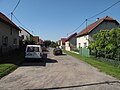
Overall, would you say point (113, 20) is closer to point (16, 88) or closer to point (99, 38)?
point (99, 38)

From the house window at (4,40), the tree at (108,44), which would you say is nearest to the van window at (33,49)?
the house window at (4,40)

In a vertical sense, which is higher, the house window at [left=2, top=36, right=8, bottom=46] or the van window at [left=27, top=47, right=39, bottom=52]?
the house window at [left=2, top=36, right=8, bottom=46]

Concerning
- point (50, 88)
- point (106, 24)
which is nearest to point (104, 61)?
point (50, 88)

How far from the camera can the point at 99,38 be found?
25.7 meters

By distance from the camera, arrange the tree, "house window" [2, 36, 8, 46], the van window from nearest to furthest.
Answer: the van window → the tree → "house window" [2, 36, 8, 46]

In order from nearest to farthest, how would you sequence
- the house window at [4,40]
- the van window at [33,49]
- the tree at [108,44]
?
the van window at [33,49]
the tree at [108,44]
the house window at [4,40]

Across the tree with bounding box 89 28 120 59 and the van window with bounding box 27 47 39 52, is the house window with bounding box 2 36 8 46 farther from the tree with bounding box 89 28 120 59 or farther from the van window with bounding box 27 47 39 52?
the tree with bounding box 89 28 120 59

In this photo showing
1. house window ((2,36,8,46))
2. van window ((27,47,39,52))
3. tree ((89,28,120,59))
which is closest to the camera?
van window ((27,47,39,52))

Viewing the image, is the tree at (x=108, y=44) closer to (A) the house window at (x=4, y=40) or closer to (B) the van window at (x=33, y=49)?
(B) the van window at (x=33, y=49)

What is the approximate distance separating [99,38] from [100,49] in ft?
6.22

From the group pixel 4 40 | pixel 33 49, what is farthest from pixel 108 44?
pixel 4 40

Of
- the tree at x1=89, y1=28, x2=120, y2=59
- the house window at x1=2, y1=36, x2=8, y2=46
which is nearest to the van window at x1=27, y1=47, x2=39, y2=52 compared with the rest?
the house window at x1=2, y1=36, x2=8, y2=46

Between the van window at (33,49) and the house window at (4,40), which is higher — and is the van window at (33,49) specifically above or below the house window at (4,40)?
below

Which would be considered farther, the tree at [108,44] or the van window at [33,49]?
the tree at [108,44]
